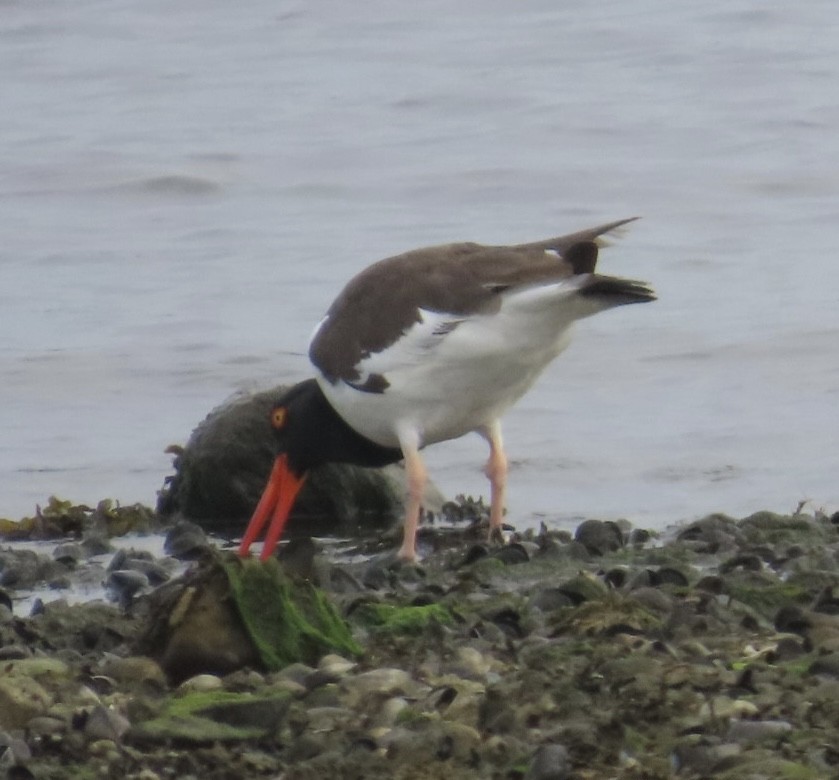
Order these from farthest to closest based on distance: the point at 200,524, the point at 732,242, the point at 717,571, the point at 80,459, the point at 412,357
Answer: the point at 732,242 → the point at 80,459 → the point at 200,524 → the point at 412,357 → the point at 717,571

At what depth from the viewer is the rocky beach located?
145 inches

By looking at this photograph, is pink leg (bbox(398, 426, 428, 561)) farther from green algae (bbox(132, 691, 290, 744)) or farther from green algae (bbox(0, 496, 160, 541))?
green algae (bbox(132, 691, 290, 744))

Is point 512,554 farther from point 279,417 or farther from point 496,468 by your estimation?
point 279,417

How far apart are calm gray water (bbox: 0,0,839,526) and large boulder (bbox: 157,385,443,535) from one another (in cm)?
49

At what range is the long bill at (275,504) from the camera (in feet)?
22.6

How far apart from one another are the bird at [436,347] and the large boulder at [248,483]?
463 mm

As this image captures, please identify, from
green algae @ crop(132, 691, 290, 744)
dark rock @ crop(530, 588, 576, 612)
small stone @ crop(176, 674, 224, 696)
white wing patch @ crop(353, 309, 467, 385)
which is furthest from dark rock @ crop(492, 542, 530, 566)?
green algae @ crop(132, 691, 290, 744)

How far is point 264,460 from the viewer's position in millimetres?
7574

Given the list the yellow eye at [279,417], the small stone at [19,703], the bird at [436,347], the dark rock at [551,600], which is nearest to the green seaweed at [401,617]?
the dark rock at [551,600]

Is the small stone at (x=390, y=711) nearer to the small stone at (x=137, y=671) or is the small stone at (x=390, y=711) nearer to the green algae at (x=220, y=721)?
the green algae at (x=220, y=721)

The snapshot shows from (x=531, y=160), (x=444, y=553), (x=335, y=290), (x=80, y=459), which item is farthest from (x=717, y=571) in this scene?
(x=531, y=160)

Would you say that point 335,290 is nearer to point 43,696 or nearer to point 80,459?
point 80,459

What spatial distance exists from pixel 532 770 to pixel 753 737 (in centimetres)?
43

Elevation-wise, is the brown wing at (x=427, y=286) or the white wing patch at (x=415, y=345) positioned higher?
the brown wing at (x=427, y=286)
